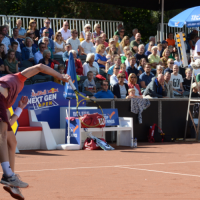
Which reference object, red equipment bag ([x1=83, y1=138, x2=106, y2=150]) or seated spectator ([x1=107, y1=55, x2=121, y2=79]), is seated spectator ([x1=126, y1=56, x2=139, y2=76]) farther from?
red equipment bag ([x1=83, y1=138, x2=106, y2=150])

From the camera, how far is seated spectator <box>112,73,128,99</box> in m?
14.5

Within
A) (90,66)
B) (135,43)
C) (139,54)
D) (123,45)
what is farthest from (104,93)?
(135,43)

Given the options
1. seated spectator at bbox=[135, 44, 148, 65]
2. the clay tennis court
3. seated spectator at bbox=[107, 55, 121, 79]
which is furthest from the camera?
seated spectator at bbox=[135, 44, 148, 65]

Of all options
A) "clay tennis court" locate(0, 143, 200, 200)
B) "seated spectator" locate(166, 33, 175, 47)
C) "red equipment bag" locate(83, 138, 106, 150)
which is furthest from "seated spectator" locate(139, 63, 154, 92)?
"clay tennis court" locate(0, 143, 200, 200)

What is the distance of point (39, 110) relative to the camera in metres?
12.8

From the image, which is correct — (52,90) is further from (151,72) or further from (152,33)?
(152,33)

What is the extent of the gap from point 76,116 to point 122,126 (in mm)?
1499

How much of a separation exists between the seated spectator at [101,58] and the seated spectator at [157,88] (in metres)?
2.14

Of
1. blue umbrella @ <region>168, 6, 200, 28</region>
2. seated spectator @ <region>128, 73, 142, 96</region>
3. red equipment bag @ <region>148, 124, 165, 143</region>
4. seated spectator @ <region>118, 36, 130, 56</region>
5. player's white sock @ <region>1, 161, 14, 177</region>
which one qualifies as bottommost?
red equipment bag @ <region>148, 124, 165, 143</region>

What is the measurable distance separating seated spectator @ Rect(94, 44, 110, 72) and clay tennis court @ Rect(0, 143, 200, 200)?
7.05 m

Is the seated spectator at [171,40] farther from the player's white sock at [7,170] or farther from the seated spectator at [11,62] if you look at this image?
the player's white sock at [7,170]

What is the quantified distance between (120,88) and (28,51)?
3.46 meters

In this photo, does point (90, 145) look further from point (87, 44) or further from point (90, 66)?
point (87, 44)

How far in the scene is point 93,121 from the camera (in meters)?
11.9
